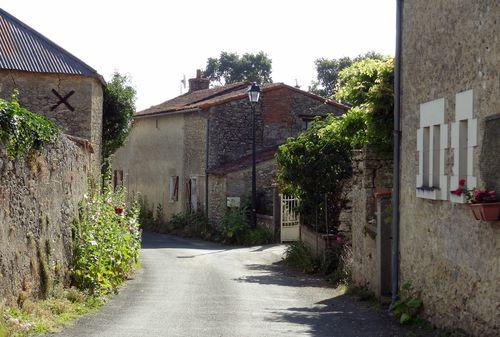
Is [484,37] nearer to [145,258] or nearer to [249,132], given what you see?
[145,258]

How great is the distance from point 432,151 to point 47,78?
16652mm

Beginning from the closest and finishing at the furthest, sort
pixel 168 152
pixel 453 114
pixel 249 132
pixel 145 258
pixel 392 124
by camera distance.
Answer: pixel 453 114, pixel 392 124, pixel 145 258, pixel 249 132, pixel 168 152

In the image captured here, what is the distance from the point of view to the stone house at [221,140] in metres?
30.9

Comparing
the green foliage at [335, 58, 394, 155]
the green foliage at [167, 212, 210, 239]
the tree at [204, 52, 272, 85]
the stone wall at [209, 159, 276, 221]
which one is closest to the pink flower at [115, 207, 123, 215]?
the green foliage at [335, 58, 394, 155]

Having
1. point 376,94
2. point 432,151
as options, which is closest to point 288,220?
point 376,94

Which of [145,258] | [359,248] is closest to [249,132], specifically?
[145,258]

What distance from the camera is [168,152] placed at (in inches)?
1442

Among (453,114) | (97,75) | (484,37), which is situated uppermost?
(97,75)

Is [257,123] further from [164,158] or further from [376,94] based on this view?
[376,94]

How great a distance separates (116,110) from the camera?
29719mm

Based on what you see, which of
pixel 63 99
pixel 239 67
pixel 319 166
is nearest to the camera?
pixel 319 166

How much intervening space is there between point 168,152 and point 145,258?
15252 millimetres

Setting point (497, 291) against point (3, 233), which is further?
point (3, 233)

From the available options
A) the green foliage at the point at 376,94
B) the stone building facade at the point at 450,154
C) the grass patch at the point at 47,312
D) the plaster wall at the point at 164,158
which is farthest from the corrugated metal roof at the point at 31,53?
the stone building facade at the point at 450,154
